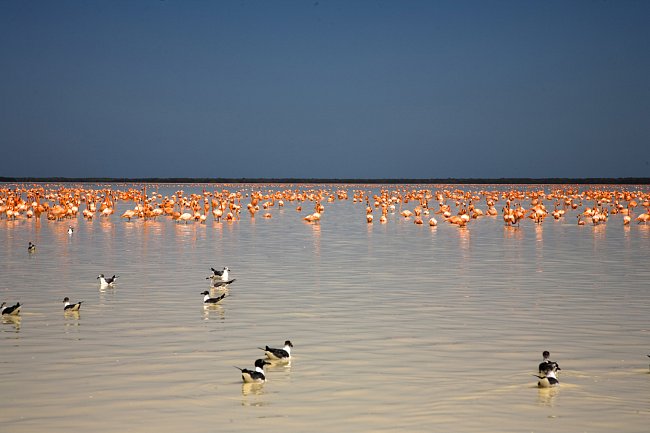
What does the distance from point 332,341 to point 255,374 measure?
9.90 ft

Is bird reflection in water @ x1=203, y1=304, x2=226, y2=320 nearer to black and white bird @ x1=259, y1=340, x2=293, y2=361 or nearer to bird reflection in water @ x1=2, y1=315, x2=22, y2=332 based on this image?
bird reflection in water @ x1=2, y1=315, x2=22, y2=332

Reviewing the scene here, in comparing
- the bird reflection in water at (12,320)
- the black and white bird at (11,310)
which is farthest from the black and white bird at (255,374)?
the black and white bird at (11,310)

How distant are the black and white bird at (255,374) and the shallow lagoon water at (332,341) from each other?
0.09 metres

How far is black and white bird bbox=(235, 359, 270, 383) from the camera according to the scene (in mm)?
11359

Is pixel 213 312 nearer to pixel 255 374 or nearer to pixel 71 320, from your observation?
pixel 71 320

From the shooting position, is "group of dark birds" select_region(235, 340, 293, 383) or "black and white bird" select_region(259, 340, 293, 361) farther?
"black and white bird" select_region(259, 340, 293, 361)

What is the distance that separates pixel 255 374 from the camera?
11.4m

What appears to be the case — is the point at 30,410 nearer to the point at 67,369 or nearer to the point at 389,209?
the point at 67,369

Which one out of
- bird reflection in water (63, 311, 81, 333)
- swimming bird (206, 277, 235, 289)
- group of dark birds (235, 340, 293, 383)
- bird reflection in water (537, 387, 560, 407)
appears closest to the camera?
bird reflection in water (537, 387, 560, 407)

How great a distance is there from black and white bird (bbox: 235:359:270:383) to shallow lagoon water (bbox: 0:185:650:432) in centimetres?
9

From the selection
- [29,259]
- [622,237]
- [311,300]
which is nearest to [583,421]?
[311,300]

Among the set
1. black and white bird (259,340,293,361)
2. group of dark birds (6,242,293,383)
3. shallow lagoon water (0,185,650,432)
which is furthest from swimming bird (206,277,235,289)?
black and white bird (259,340,293,361)

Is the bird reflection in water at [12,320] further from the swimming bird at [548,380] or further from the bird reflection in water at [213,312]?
the swimming bird at [548,380]

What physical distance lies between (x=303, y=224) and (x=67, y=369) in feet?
115
